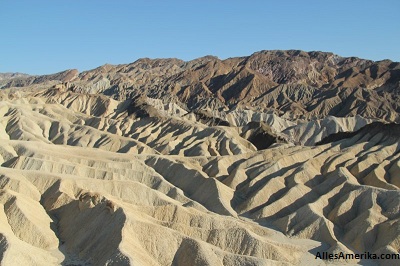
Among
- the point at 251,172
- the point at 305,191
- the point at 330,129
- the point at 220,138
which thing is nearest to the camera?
the point at 305,191

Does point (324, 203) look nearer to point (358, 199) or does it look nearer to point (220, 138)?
point (358, 199)

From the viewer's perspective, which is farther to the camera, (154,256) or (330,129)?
(330,129)

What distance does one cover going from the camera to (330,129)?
5709 inches

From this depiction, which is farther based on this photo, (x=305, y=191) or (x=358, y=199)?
(x=305, y=191)

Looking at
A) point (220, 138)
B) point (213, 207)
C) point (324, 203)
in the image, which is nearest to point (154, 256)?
point (213, 207)

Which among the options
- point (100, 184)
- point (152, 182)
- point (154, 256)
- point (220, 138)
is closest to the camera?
point (154, 256)

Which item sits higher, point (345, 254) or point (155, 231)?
point (155, 231)

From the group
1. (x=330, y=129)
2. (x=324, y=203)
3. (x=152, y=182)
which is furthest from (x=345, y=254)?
(x=330, y=129)

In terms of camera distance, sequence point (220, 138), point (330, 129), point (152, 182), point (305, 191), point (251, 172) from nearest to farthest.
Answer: point (305, 191), point (152, 182), point (251, 172), point (220, 138), point (330, 129)

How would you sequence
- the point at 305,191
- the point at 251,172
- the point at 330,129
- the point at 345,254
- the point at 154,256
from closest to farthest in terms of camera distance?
the point at 154,256 < the point at 345,254 < the point at 305,191 < the point at 251,172 < the point at 330,129

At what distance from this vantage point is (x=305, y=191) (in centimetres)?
6525

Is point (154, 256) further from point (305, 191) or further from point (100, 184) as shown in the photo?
point (305, 191)

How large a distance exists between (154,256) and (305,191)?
30.9 m

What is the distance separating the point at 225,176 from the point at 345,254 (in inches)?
1209
